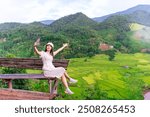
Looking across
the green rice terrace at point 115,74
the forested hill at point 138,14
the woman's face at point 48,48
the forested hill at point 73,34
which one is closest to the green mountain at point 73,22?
the forested hill at point 73,34

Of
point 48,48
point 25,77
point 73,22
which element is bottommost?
point 25,77

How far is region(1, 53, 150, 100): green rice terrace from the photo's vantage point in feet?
95.7

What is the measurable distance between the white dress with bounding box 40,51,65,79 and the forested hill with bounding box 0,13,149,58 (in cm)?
2589

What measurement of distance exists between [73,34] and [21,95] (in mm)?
33833

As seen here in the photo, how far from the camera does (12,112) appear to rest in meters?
7.28

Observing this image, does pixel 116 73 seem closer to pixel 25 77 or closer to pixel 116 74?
pixel 116 74

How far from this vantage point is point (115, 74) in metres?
33.0

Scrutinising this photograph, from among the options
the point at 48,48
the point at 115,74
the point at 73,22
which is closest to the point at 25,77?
the point at 48,48

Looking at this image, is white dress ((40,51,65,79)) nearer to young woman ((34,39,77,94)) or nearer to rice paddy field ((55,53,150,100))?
young woman ((34,39,77,94))

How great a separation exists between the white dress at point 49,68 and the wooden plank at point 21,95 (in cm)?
38

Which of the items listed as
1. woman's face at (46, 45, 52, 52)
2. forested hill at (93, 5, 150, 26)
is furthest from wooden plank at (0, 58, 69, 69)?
forested hill at (93, 5, 150, 26)

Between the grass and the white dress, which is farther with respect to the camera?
the grass

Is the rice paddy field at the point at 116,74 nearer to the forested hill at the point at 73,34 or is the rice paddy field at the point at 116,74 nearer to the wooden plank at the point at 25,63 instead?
the forested hill at the point at 73,34

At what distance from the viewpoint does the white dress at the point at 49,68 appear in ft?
23.7
